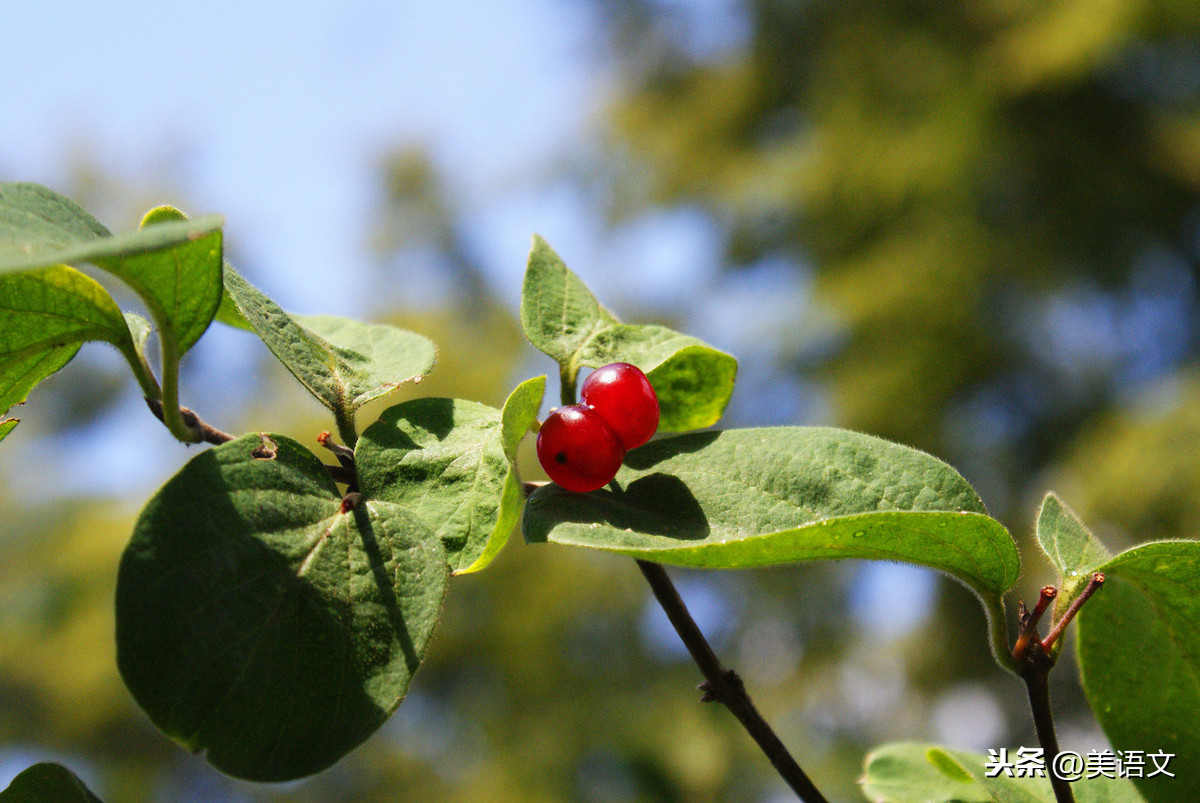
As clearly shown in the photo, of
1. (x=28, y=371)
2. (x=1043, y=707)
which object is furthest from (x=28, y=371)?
(x=1043, y=707)

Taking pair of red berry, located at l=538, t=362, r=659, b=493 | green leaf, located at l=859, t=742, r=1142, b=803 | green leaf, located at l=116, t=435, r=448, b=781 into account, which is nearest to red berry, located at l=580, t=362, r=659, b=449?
pair of red berry, located at l=538, t=362, r=659, b=493

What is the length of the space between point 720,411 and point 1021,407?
15.1 ft

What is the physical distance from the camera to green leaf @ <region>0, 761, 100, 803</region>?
0.33 metres

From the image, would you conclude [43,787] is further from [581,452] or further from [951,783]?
[951,783]

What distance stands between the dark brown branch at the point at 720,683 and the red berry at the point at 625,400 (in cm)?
6

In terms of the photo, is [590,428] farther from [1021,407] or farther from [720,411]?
[1021,407]

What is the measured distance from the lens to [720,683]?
1.21ft

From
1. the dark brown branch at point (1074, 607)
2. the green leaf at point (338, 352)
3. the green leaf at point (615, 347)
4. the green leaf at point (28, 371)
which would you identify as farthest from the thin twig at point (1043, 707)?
the green leaf at point (28, 371)

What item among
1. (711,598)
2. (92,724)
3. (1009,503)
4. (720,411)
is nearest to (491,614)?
(711,598)

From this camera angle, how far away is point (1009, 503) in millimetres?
4379

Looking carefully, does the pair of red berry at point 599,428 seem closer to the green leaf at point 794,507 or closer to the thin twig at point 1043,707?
the green leaf at point 794,507

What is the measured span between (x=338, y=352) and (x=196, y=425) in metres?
0.07

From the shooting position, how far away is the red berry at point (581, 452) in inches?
13.3

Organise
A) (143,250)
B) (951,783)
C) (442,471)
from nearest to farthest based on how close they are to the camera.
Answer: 1. (143,250)
2. (442,471)
3. (951,783)
